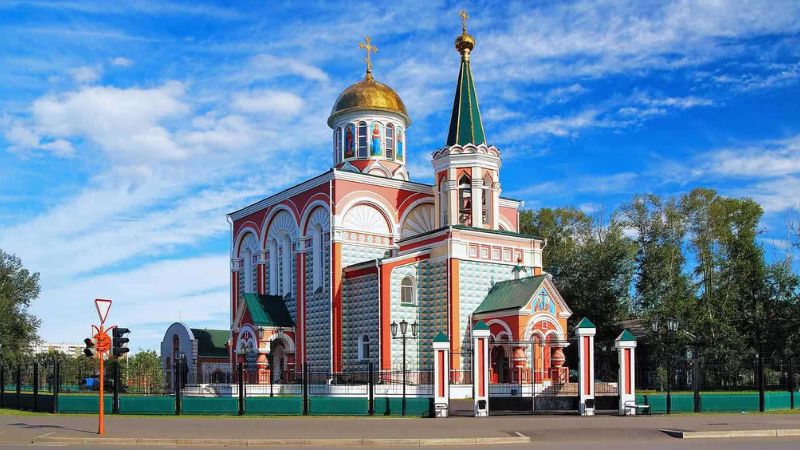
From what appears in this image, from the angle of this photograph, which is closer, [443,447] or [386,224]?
[443,447]

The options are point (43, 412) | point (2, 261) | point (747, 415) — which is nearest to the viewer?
point (747, 415)

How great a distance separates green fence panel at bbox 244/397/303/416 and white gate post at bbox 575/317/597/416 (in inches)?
323

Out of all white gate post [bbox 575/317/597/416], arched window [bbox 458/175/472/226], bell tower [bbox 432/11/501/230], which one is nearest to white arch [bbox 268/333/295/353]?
bell tower [bbox 432/11/501/230]

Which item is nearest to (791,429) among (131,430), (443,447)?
(443,447)

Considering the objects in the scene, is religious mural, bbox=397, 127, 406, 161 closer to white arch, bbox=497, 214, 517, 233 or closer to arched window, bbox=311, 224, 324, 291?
white arch, bbox=497, 214, 517, 233

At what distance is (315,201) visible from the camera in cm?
3744

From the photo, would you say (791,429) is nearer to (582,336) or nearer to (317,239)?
(582,336)

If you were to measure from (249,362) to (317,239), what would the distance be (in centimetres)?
651

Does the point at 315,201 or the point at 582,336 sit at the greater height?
the point at 315,201

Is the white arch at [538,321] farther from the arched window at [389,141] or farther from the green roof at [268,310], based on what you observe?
the arched window at [389,141]

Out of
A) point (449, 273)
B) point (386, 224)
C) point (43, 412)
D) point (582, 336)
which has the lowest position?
point (43, 412)

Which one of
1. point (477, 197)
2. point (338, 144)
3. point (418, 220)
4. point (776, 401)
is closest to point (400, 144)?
point (338, 144)

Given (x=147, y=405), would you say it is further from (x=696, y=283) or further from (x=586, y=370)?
(x=696, y=283)

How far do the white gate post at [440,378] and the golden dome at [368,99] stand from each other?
66.6 ft
